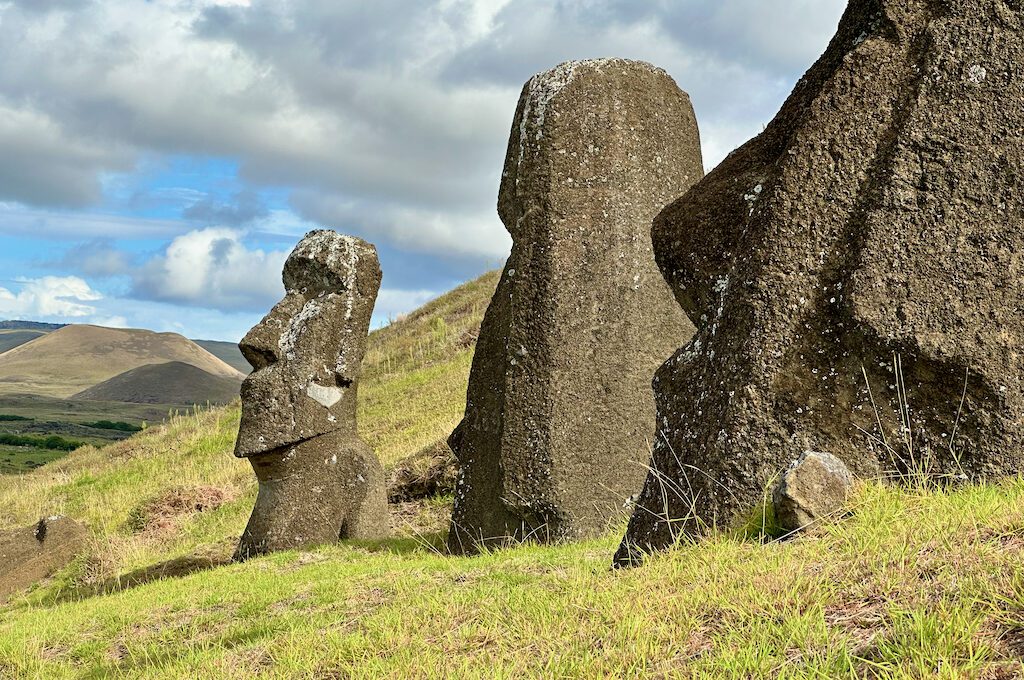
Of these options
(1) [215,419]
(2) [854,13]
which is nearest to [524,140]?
(2) [854,13]

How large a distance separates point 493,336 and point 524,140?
67.9 inches

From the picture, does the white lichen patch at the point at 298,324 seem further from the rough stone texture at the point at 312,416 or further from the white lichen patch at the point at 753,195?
the white lichen patch at the point at 753,195

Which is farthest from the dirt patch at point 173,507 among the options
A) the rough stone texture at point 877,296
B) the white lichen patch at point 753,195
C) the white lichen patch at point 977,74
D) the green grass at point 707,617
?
the white lichen patch at point 977,74

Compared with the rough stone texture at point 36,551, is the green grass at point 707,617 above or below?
above

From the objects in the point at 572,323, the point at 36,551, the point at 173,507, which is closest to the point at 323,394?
the point at 572,323

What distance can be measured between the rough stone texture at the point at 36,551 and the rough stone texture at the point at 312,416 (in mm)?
4090

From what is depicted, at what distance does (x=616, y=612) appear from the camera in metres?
3.69

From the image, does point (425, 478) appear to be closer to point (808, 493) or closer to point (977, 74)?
point (808, 493)

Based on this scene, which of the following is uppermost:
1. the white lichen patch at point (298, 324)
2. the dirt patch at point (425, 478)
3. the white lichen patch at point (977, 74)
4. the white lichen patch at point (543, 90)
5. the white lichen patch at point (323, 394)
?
the white lichen patch at point (543, 90)

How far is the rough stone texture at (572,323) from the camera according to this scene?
8.19 m

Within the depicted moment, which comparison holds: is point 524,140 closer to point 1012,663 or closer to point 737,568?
point 737,568

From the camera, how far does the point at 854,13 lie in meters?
5.39

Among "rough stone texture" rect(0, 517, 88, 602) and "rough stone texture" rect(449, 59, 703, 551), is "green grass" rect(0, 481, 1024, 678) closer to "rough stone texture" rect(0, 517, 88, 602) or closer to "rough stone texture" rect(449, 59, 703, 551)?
"rough stone texture" rect(449, 59, 703, 551)

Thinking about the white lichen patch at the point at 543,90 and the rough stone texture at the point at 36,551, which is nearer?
the white lichen patch at the point at 543,90
